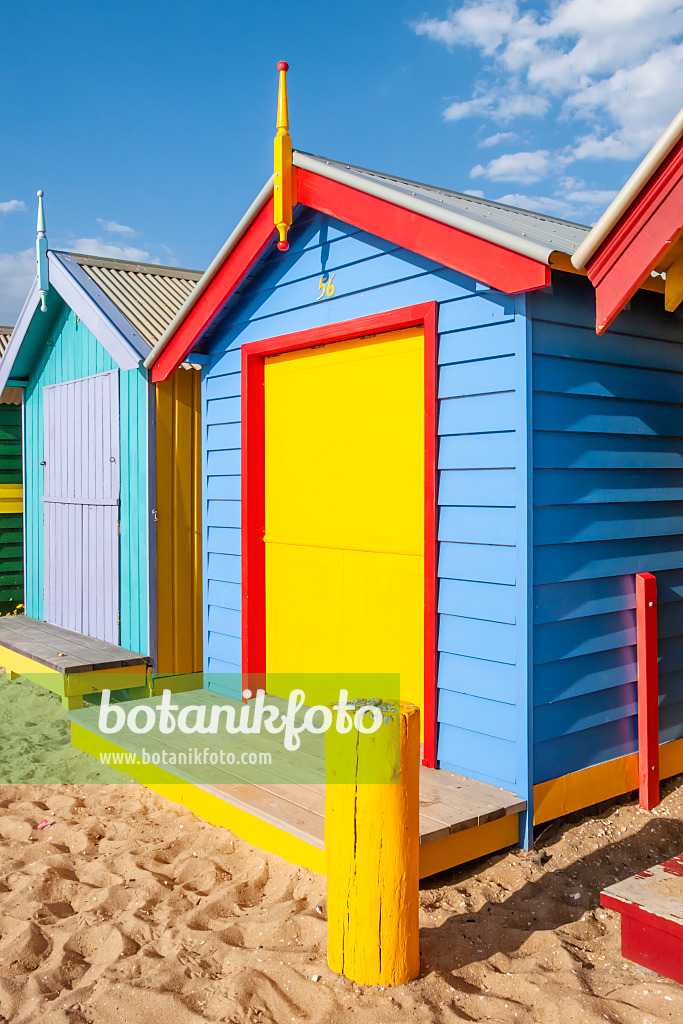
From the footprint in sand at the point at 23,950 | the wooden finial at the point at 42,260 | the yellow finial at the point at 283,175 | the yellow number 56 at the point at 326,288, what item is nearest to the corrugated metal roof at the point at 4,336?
the wooden finial at the point at 42,260

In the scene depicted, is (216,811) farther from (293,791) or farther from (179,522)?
(179,522)

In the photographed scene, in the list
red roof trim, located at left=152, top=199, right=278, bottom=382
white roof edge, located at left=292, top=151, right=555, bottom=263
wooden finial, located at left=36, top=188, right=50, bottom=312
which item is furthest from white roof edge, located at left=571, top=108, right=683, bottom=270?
wooden finial, located at left=36, top=188, right=50, bottom=312

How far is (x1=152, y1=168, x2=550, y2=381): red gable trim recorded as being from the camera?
3453mm

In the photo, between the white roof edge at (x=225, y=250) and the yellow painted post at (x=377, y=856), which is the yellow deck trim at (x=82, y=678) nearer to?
the white roof edge at (x=225, y=250)

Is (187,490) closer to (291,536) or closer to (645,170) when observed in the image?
(291,536)

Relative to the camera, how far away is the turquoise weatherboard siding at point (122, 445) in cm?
621

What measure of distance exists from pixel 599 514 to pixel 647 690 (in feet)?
3.15

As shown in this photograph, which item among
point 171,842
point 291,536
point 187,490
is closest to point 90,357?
point 187,490

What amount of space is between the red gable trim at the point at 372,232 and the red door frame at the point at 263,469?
1.12ft

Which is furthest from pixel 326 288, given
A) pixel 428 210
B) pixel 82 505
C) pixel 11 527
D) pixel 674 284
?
pixel 11 527

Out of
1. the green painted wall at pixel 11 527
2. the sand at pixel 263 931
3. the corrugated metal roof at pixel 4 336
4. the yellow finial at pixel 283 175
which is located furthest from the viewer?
the corrugated metal roof at pixel 4 336

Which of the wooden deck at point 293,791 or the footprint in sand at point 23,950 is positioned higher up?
the wooden deck at point 293,791

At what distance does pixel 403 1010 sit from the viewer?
243 centimetres

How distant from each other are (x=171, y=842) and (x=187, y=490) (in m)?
3.04
